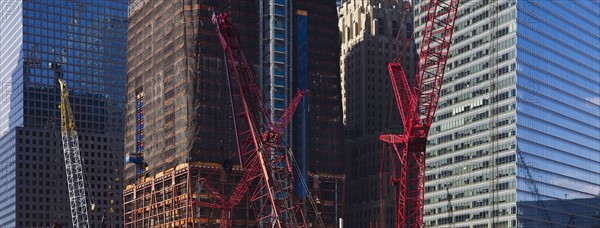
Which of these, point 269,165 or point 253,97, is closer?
point 269,165

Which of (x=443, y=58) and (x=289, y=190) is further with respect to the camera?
(x=289, y=190)

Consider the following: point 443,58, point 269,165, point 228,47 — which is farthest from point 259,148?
point 443,58

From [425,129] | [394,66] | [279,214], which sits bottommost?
[279,214]

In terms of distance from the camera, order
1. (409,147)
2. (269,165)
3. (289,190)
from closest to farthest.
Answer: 1. (409,147)
2. (269,165)
3. (289,190)

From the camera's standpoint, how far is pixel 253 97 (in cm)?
18988

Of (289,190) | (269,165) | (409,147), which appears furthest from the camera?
(289,190)

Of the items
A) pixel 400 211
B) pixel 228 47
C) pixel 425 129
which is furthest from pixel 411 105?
pixel 228 47

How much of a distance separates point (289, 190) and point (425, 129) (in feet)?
111

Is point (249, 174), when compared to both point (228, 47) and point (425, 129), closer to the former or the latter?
point (228, 47)

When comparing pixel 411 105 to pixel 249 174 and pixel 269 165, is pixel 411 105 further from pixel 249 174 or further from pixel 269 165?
pixel 249 174

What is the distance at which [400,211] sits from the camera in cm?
17275

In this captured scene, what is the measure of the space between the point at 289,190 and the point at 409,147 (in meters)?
32.0

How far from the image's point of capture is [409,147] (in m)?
163

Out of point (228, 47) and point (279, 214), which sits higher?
point (228, 47)
